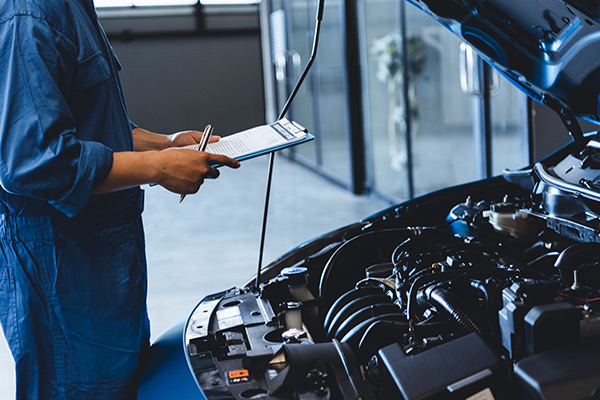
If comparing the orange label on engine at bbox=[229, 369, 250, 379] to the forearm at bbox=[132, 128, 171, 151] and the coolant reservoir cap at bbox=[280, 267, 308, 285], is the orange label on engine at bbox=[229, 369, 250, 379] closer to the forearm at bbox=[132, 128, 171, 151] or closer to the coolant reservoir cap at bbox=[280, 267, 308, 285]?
the coolant reservoir cap at bbox=[280, 267, 308, 285]

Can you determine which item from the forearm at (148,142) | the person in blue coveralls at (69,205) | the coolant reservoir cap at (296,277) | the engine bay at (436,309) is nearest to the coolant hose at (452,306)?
the engine bay at (436,309)

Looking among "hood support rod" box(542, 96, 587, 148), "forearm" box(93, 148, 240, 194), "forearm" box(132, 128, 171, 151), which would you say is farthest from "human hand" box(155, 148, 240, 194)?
"hood support rod" box(542, 96, 587, 148)

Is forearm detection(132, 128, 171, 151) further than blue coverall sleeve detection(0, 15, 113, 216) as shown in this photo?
Yes

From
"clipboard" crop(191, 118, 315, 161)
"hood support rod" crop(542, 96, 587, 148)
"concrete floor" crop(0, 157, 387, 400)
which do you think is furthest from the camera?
"concrete floor" crop(0, 157, 387, 400)

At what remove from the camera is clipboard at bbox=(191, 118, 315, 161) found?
1211 mm

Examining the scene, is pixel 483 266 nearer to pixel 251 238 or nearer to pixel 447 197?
pixel 447 197

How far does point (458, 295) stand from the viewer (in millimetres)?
1175

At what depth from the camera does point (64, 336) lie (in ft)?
3.74

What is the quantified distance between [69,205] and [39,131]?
13 centimetres

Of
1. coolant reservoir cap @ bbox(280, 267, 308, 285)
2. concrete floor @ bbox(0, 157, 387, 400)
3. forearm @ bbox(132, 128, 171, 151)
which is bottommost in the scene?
concrete floor @ bbox(0, 157, 387, 400)

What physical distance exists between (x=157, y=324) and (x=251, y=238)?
168 cm

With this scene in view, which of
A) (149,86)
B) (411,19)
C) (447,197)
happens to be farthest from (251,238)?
(149,86)

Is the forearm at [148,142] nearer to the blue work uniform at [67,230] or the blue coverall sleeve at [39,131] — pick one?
the blue work uniform at [67,230]

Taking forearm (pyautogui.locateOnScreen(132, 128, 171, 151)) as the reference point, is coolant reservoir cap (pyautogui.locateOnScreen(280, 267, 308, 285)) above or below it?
below
